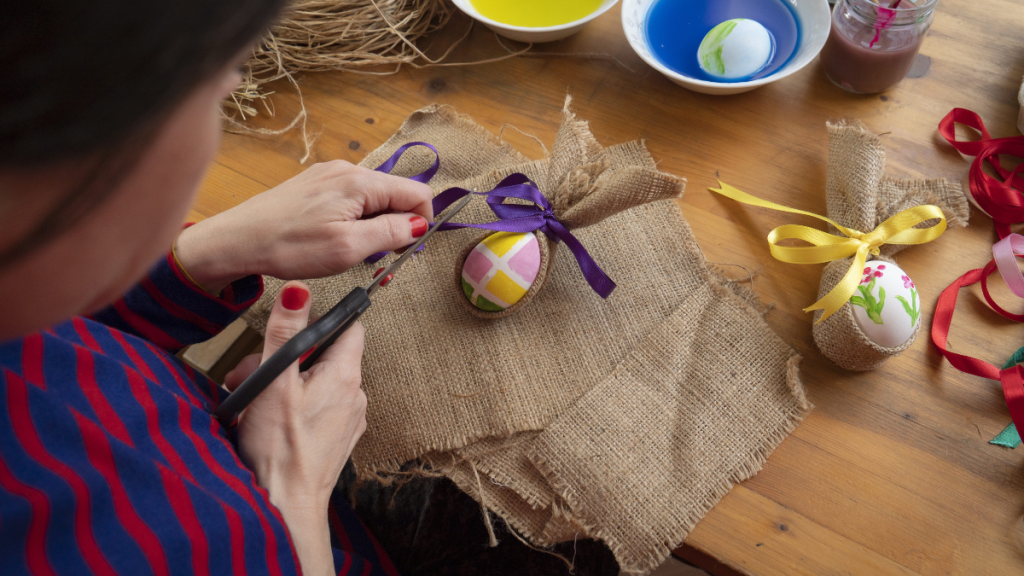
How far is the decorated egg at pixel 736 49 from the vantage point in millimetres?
792

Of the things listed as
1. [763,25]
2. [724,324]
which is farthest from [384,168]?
[763,25]

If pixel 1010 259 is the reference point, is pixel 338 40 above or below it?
above

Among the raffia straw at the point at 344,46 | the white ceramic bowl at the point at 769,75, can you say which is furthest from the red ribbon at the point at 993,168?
the raffia straw at the point at 344,46

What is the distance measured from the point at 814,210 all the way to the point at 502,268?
427mm

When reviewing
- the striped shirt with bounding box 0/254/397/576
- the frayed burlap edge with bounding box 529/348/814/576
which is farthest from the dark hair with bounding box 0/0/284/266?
the frayed burlap edge with bounding box 529/348/814/576

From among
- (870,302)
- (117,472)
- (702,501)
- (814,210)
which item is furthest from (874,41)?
(117,472)

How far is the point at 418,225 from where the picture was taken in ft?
2.21

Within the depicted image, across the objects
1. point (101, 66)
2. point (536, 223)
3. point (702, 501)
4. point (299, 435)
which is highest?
point (101, 66)

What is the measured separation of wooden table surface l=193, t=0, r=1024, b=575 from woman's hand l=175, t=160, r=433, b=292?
19cm

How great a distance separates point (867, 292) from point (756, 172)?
233 millimetres

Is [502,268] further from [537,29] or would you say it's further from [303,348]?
[537,29]

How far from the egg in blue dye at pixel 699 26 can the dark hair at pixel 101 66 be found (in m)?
0.75

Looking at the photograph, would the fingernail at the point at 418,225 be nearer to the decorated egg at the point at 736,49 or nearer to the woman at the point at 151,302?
the woman at the point at 151,302

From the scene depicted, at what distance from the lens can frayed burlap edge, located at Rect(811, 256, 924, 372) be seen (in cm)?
63
